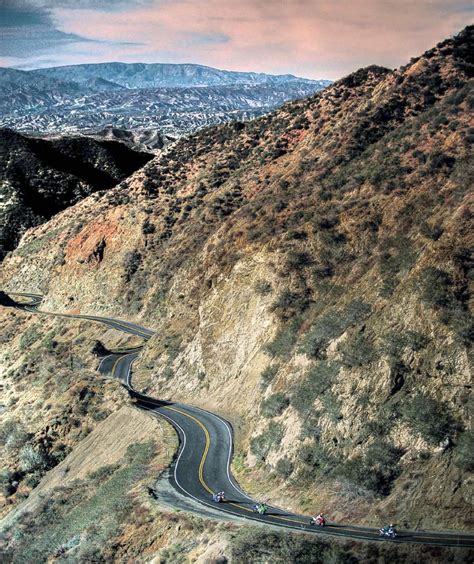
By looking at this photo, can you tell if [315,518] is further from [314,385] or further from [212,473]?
[314,385]

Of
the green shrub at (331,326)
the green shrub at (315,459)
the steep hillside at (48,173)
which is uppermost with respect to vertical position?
the steep hillside at (48,173)

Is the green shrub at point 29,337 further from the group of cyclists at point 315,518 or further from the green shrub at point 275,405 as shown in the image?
the group of cyclists at point 315,518

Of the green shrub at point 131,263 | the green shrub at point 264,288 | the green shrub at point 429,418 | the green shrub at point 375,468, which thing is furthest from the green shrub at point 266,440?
the green shrub at point 131,263

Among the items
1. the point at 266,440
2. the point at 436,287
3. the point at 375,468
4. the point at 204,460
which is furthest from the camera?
the point at 204,460

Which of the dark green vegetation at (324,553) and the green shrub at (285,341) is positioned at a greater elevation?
the green shrub at (285,341)

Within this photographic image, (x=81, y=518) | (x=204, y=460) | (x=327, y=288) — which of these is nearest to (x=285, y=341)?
(x=327, y=288)

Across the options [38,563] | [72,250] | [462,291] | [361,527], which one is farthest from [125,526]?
[72,250]

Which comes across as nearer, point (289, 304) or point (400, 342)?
point (400, 342)
